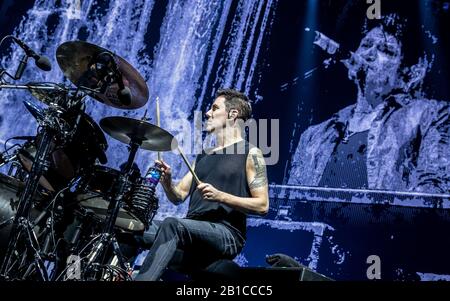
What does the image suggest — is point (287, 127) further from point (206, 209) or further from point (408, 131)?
point (206, 209)

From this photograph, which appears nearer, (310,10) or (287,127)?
(287,127)

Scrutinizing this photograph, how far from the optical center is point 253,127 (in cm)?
462

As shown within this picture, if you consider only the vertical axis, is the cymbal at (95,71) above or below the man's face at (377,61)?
below

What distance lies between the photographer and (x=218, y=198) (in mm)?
2330

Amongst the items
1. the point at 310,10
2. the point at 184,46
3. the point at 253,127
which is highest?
the point at 310,10

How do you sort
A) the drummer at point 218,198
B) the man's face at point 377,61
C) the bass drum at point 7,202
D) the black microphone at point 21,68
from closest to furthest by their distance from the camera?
the drummer at point 218,198 → the black microphone at point 21,68 → the bass drum at point 7,202 → the man's face at point 377,61

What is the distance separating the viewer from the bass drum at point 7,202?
2758mm

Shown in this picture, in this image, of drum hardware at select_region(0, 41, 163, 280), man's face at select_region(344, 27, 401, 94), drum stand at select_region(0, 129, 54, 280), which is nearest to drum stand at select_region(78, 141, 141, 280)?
drum hardware at select_region(0, 41, 163, 280)

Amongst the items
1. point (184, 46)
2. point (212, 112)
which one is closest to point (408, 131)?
point (212, 112)

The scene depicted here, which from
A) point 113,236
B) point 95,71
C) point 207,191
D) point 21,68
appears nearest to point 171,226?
point 207,191

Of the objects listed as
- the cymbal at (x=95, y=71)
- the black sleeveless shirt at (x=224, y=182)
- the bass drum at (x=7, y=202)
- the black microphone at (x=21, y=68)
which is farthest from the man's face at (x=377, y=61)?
the bass drum at (x=7, y=202)

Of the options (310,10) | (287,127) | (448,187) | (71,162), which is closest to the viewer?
(71,162)

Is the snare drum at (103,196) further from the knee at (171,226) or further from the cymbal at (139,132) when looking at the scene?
the knee at (171,226)
